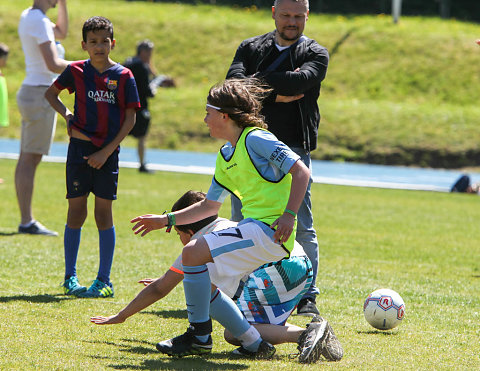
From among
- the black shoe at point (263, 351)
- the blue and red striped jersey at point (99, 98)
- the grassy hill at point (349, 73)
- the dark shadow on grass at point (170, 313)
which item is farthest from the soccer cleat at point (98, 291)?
the grassy hill at point (349, 73)

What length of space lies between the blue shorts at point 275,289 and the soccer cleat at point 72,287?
1.69 metres

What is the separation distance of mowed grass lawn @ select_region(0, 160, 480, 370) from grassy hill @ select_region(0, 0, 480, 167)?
12495mm

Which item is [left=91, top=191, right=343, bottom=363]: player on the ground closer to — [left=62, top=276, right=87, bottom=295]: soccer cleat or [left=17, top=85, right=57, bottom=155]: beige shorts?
[left=62, top=276, right=87, bottom=295]: soccer cleat

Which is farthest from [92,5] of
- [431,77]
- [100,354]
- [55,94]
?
[100,354]

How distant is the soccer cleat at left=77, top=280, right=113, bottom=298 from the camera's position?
18.6ft

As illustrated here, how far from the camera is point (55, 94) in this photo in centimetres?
600

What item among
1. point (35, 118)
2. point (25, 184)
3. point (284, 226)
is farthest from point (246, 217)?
point (25, 184)

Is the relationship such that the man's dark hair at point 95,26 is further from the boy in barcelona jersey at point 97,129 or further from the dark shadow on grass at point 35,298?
the dark shadow on grass at point 35,298

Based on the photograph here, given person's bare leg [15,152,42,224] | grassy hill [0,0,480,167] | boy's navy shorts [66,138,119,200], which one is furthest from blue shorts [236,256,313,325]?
grassy hill [0,0,480,167]

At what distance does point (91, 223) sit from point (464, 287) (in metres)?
4.65

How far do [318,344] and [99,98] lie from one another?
8.93 ft

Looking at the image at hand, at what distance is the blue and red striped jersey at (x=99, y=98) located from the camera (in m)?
5.84

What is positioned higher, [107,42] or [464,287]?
[107,42]

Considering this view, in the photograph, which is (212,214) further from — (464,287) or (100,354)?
(464,287)
